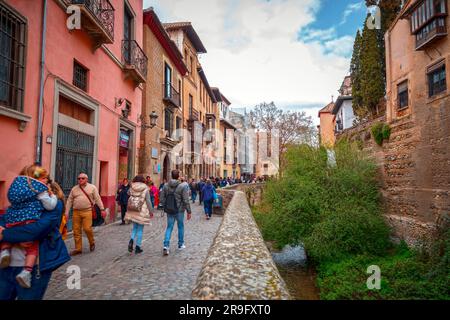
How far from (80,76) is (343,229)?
439 inches

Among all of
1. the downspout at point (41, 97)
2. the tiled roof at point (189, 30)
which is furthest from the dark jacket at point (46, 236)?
the tiled roof at point (189, 30)

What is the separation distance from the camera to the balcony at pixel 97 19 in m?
8.86

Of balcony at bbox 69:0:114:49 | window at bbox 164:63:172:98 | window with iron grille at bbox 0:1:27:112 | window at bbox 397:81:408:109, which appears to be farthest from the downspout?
window at bbox 397:81:408:109

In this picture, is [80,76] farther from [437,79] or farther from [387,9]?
[387,9]

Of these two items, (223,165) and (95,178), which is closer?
(95,178)

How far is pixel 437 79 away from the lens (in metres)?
12.0

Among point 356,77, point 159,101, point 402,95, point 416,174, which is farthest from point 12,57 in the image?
point 356,77

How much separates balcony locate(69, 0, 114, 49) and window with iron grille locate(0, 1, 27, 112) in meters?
2.32

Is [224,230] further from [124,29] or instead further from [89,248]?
[124,29]

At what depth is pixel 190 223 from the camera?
1194cm

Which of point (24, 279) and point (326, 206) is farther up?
point (24, 279)

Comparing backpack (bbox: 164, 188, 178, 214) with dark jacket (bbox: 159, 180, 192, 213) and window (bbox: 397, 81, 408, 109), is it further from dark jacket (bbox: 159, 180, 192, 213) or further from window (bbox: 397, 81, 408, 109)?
window (bbox: 397, 81, 408, 109)

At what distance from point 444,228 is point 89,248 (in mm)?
11559
